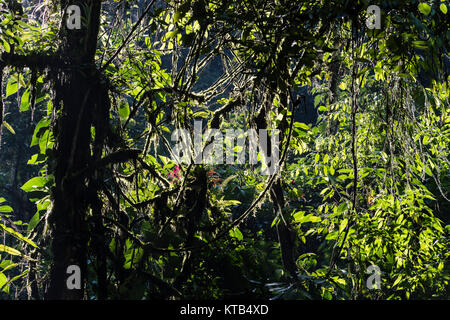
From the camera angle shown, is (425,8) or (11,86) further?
(11,86)

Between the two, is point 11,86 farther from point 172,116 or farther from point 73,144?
point 172,116

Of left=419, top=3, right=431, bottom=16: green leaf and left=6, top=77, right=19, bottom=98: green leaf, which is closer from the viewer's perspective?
left=419, top=3, right=431, bottom=16: green leaf

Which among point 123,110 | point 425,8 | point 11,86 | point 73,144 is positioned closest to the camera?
point 425,8

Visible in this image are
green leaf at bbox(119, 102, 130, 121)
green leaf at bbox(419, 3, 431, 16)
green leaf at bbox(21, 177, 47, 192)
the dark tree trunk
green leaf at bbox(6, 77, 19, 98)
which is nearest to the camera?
green leaf at bbox(419, 3, 431, 16)

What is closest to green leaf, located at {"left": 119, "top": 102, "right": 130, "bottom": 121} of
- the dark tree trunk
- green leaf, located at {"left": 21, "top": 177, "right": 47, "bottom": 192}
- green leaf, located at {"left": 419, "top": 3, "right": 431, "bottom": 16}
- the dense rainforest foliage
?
the dense rainforest foliage

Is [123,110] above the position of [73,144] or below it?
above

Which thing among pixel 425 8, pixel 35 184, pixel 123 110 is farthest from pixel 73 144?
pixel 425 8

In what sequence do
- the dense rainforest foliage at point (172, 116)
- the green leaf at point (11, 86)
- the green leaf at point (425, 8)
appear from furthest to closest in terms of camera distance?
the green leaf at point (11, 86), the dense rainforest foliage at point (172, 116), the green leaf at point (425, 8)

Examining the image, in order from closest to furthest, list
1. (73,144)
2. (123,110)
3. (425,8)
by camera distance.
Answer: (425,8) < (73,144) < (123,110)

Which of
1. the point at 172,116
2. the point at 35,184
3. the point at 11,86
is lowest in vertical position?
the point at 35,184
